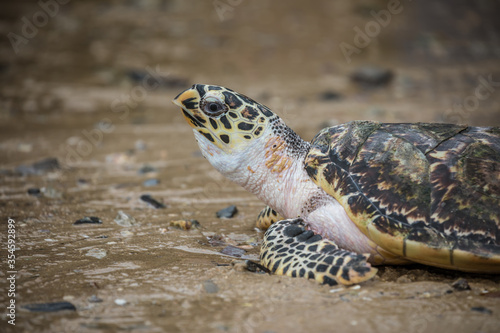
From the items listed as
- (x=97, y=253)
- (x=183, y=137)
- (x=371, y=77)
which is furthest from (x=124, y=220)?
(x=371, y=77)

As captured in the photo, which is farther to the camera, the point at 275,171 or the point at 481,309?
the point at 275,171

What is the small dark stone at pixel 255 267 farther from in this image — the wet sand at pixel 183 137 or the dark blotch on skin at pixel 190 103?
the dark blotch on skin at pixel 190 103

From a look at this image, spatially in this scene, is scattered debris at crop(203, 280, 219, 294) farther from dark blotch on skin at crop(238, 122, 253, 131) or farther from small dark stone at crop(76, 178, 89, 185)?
small dark stone at crop(76, 178, 89, 185)

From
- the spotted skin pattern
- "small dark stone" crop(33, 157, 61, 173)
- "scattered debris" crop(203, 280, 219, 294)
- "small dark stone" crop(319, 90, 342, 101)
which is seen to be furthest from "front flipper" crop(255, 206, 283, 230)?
"small dark stone" crop(319, 90, 342, 101)

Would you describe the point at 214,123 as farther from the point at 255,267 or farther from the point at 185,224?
the point at 255,267

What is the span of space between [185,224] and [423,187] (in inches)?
86.2

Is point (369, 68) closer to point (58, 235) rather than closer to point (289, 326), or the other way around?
point (58, 235)

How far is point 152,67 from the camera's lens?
13969 mm

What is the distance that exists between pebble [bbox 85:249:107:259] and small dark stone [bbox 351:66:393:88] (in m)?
10.3

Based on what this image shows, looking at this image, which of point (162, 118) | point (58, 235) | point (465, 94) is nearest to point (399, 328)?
point (58, 235)

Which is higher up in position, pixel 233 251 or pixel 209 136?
pixel 209 136

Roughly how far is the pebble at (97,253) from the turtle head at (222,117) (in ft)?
4.20

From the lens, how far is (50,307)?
9.51ft

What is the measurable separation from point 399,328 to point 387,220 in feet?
3.06
